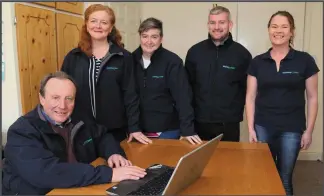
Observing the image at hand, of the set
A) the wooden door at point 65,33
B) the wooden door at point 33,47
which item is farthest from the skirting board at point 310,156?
the wooden door at point 33,47

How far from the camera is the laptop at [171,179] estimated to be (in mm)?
1145

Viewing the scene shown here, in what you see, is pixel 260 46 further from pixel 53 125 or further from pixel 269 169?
pixel 53 125

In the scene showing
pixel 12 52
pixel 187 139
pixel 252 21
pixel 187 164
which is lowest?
pixel 187 139

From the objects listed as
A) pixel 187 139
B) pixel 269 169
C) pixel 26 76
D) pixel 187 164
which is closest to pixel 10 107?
pixel 26 76

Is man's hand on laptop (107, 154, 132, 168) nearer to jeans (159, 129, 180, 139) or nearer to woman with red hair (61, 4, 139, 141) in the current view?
woman with red hair (61, 4, 139, 141)

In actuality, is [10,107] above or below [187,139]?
above

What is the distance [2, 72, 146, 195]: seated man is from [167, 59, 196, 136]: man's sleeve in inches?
24.2

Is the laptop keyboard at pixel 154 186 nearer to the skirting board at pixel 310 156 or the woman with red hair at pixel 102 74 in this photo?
the woman with red hair at pixel 102 74

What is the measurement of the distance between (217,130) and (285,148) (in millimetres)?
493

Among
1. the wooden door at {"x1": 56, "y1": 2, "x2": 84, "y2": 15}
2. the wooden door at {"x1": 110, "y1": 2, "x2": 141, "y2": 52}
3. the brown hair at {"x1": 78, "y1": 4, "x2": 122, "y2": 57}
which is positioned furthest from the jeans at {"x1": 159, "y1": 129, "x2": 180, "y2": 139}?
the wooden door at {"x1": 110, "y1": 2, "x2": 141, "y2": 52}

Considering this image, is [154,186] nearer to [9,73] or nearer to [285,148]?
[285,148]

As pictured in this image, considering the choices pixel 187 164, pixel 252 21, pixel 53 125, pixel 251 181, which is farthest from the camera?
pixel 252 21

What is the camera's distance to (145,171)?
1420 mm

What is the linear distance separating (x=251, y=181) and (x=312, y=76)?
2.93 ft
